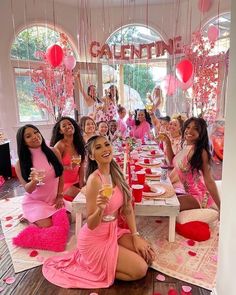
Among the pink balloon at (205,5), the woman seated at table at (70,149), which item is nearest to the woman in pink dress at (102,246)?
the woman seated at table at (70,149)

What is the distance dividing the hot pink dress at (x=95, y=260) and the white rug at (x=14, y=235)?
0.92ft

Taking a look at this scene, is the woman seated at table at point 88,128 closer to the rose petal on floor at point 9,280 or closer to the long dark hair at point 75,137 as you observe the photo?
the long dark hair at point 75,137

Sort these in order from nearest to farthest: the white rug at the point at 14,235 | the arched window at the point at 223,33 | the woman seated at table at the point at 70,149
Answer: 1. the white rug at the point at 14,235
2. the woman seated at table at the point at 70,149
3. the arched window at the point at 223,33

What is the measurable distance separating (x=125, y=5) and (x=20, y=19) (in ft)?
8.71

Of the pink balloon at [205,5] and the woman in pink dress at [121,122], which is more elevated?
the pink balloon at [205,5]

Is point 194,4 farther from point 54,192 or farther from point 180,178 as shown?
point 54,192

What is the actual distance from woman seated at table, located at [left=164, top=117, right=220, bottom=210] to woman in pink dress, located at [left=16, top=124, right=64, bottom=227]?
4.42ft

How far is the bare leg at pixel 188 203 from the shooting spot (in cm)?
282

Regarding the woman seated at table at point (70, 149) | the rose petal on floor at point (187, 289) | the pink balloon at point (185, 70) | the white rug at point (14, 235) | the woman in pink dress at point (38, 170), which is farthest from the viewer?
the pink balloon at point (185, 70)

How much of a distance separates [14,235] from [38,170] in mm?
695

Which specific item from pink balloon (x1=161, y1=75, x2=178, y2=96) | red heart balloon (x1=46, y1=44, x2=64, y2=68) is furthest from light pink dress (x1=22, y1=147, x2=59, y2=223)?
pink balloon (x1=161, y1=75, x2=178, y2=96)

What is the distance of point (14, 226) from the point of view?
9.59 feet

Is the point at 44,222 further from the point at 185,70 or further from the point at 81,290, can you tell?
the point at 185,70

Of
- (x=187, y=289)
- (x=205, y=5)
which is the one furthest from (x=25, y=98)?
(x=187, y=289)
